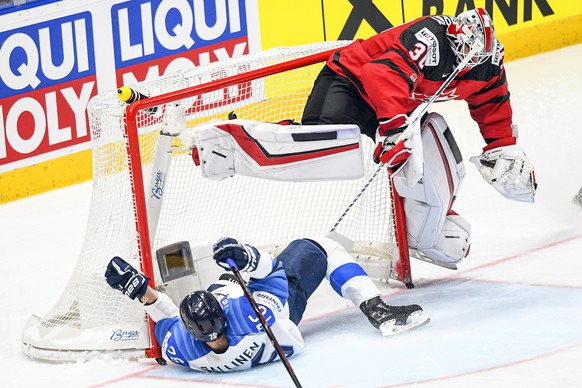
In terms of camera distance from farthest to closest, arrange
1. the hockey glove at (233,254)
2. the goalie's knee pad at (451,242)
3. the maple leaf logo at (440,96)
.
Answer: the goalie's knee pad at (451,242) → the maple leaf logo at (440,96) → the hockey glove at (233,254)

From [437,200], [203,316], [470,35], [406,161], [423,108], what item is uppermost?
[470,35]

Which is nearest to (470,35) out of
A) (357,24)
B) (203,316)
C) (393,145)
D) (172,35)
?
(393,145)

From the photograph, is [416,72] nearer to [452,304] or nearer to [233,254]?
[452,304]

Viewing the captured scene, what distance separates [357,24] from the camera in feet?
25.7

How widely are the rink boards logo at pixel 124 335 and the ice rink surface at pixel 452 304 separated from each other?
9 cm

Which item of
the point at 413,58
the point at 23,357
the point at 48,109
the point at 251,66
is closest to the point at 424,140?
the point at 413,58

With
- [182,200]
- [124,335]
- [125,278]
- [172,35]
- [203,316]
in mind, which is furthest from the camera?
[172,35]

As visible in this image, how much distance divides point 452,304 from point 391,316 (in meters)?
0.40

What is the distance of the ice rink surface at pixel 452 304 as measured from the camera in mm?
4020

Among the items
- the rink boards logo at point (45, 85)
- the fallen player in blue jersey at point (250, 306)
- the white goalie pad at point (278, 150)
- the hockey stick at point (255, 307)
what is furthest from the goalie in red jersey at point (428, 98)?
the rink boards logo at point (45, 85)

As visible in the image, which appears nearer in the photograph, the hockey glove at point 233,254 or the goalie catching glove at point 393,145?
the hockey glove at point 233,254

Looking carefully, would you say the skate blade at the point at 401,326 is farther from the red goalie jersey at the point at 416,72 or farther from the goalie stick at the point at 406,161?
the red goalie jersey at the point at 416,72

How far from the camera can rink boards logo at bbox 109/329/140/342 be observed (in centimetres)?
452

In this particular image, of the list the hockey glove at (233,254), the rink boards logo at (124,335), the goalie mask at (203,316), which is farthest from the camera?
the rink boards logo at (124,335)
